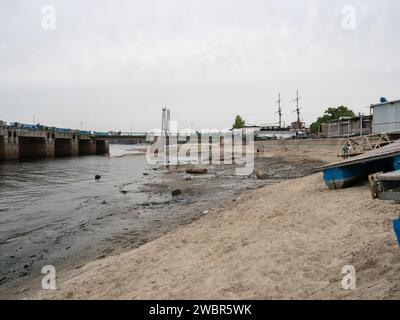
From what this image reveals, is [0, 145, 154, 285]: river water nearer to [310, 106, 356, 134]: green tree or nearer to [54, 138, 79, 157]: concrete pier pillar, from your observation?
[54, 138, 79, 157]: concrete pier pillar

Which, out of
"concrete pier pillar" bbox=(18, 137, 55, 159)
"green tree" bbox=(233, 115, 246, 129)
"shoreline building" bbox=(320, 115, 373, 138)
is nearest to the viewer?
"shoreline building" bbox=(320, 115, 373, 138)

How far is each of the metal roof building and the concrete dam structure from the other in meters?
57.0

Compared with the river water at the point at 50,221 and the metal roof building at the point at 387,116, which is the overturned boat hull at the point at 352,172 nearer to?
the river water at the point at 50,221

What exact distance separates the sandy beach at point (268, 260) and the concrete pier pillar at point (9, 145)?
181 feet

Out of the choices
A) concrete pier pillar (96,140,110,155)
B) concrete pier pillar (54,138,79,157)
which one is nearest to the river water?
concrete pier pillar (54,138,79,157)

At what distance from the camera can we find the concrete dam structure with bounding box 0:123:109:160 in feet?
175

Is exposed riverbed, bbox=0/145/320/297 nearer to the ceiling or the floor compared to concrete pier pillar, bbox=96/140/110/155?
nearer to the floor

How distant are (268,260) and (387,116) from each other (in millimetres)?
30775

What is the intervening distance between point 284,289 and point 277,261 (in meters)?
1.14

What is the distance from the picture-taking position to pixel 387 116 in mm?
30000

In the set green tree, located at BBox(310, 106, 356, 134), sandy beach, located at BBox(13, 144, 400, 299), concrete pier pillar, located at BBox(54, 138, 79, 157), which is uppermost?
green tree, located at BBox(310, 106, 356, 134)

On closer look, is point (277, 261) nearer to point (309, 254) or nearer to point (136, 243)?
point (309, 254)

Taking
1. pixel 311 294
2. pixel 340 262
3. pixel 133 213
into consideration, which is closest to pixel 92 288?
pixel 311 294

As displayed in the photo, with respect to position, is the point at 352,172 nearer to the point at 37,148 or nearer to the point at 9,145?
the point at 9,145
